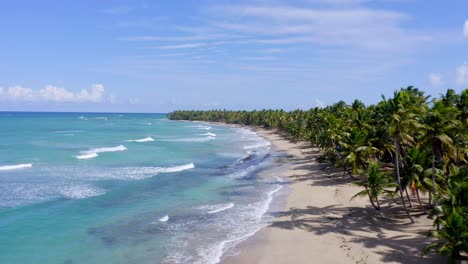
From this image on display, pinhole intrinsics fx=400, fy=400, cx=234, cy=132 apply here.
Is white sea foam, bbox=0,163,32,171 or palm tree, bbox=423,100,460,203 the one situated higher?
palm tree, bbox=423,100,460,203

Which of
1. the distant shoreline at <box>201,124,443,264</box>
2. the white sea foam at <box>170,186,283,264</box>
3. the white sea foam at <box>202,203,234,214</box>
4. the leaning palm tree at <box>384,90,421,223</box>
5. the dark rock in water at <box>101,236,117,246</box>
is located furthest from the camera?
the white sea foam at <box>202,203,234,214</box>

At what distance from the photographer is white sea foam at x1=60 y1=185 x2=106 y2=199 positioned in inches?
1521

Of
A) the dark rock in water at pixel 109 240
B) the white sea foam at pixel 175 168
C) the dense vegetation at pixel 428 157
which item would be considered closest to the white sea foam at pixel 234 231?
the dark rock in water at pixel 109 240

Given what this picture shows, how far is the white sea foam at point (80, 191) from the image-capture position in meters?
38.6

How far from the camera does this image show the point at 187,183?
45250mm

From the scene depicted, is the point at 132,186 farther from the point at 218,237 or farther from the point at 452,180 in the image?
the point at 452,180

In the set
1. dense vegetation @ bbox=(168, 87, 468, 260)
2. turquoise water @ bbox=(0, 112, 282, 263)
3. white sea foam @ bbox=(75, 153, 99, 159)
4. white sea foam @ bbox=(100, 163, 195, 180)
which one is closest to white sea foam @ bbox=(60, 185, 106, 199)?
turquoise water @ bbox=(0, 112, 282, 263)

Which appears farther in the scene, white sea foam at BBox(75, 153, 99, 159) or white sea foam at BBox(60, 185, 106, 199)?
white sea foam at BBox(75, 153, 99, 159)

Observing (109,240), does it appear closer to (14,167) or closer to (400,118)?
(400,118)

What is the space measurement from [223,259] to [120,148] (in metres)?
61.3

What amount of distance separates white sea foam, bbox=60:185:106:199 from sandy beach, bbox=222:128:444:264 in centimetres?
1913

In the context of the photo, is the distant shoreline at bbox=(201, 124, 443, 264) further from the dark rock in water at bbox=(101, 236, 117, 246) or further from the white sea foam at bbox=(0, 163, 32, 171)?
the white sea foam at bbox=(0, 163, 32, 171)

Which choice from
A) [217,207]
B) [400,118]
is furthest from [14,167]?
[400,118]

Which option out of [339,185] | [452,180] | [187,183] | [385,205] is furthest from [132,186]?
[452,180]
